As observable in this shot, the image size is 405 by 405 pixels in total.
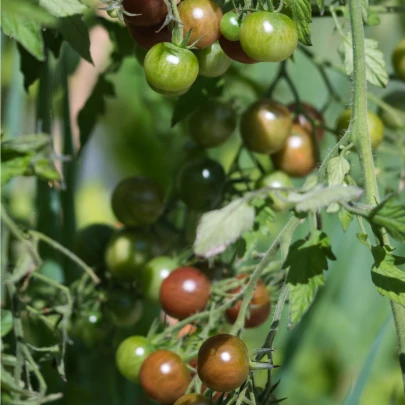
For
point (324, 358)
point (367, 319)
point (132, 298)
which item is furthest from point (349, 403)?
point (324, 358)

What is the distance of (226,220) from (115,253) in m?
0.35

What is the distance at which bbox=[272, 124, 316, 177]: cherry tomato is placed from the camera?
75cm

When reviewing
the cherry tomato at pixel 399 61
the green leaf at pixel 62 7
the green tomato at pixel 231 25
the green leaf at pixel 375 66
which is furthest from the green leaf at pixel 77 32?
the cherry tomato at pixel 399 61

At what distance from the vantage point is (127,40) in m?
0.76

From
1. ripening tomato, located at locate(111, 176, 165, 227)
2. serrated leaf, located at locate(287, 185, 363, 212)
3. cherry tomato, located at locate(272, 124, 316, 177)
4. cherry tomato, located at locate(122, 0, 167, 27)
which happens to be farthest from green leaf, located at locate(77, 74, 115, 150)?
serrated leaf, located at locate(287, 185, 363, 212)

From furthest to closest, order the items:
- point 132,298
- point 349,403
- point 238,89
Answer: point 238,89 → point 132,298 → point 349,403

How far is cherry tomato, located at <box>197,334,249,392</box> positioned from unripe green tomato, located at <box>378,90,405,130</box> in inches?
16.4

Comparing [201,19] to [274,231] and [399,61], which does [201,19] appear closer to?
[399,61]

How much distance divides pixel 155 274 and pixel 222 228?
32 centimetres

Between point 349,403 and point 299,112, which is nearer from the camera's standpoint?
point 349,403

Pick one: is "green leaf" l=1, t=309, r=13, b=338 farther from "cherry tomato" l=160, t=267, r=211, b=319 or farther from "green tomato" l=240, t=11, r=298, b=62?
"green tomato" l=240, t=11, r=298, b=62

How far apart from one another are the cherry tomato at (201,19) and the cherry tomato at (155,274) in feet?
0.90

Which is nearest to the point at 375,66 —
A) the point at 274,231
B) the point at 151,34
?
the point at 151,34

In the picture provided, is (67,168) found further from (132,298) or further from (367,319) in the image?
(367,319)
